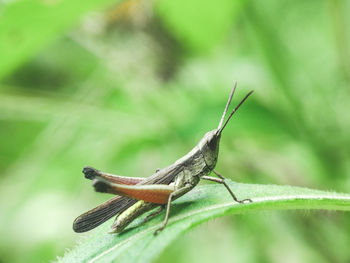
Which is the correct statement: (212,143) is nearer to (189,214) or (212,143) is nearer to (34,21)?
(189,214)

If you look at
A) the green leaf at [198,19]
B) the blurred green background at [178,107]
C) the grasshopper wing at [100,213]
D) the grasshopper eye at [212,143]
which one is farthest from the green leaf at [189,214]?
the green leaf at [198,19]

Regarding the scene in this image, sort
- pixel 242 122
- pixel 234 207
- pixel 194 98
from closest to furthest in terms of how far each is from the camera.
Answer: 1. pixel 234 207
2. pixel 242 122
3. pixel 194 98

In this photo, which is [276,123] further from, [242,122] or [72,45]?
[72,45]

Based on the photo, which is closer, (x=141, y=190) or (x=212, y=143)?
(x=141, y=190)

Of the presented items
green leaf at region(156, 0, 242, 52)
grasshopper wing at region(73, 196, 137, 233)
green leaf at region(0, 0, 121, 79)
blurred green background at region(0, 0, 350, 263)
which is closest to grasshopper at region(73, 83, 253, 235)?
grasshopper wing at region(73, 196, 137, 233)

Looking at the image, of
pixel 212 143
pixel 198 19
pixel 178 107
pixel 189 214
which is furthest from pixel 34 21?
pixel 189 214

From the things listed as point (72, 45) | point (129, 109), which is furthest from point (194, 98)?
point (72, 45)
